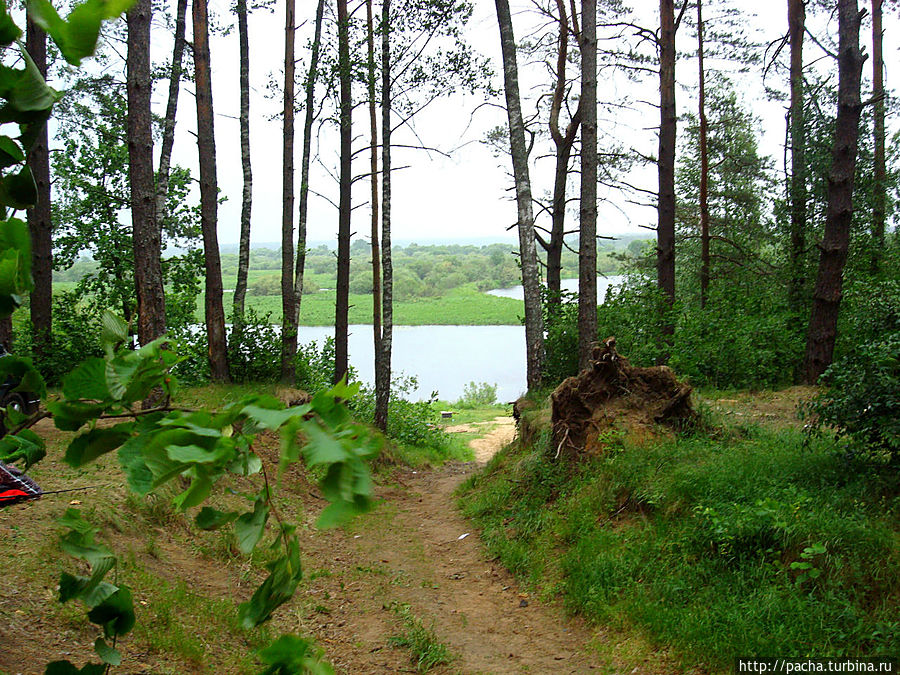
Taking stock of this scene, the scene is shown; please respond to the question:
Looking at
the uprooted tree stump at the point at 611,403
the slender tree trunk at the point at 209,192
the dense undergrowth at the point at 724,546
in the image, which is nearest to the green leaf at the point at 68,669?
the dense undergrowth at the point at 724,546

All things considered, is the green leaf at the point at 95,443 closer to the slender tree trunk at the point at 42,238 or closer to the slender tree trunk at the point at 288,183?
the slender tree trunk at the point at 42,238

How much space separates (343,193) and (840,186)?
9345mm

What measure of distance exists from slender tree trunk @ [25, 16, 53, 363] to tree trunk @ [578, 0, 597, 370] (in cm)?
802

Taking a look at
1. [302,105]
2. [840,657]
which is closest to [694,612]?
[840,657]

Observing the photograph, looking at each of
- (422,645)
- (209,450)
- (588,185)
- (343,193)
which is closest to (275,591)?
(209,450)

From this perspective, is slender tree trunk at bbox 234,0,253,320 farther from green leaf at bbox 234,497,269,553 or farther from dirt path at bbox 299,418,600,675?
green leaf at bbox 234,497,269,553

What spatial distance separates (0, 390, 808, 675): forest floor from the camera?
4.08m

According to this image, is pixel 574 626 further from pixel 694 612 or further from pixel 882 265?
pixel 882 265

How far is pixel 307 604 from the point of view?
230 inches

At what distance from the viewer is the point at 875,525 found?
4613 mm

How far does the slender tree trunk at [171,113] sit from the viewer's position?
14297 mm

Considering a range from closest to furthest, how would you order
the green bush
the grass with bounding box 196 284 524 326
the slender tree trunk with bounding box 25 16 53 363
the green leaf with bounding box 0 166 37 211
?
1. the green leaf with bounding box 0 166 37 211
2. the green bush
3. the slender tree trunk with bounding box 25 16 53 363
4. the grass with bounding box 196 284 524 326

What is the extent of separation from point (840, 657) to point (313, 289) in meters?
23.4

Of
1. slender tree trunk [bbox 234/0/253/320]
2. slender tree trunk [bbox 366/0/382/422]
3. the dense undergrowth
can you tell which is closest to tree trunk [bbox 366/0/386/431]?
slender tree trunk [bbox 366/0/382/422]
